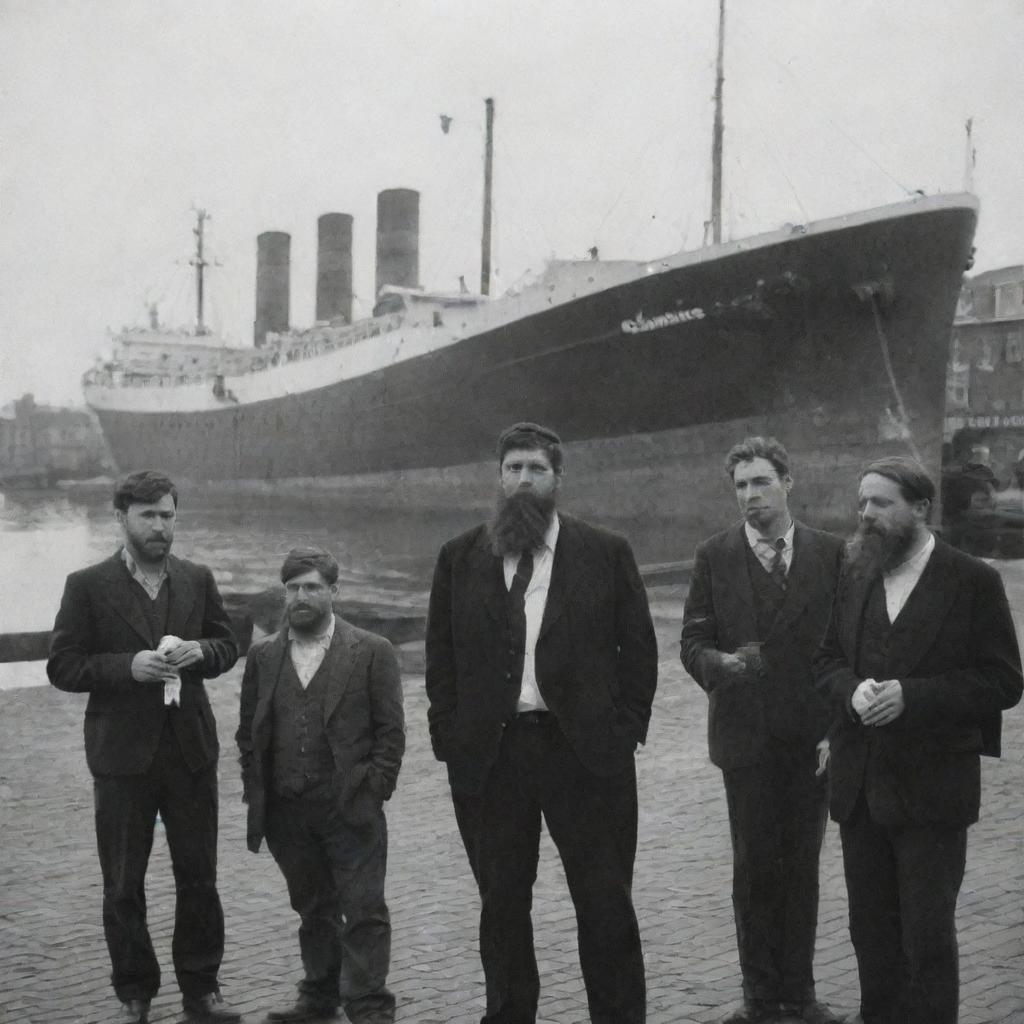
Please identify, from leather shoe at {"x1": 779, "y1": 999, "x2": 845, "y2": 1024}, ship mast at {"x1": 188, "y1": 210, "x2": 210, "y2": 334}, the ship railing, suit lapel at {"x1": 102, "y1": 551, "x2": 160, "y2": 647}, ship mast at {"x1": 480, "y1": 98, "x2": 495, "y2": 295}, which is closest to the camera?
leather shoe at {"x1": 779, "y1": 999, "x2": 845, "y2": 1024}

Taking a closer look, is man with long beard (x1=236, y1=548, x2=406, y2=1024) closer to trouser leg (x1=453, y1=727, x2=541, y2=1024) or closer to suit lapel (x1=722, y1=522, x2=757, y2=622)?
trouser leg (x1=453, y1=727, x2=541, y2=1024)

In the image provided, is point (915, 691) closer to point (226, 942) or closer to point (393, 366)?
point (226, 942)

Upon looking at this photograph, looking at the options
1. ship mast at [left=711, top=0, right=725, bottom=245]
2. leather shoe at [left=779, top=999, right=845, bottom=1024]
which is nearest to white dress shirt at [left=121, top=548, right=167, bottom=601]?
leather shoe at [left=779, top=999, right=845, bottom=1024]

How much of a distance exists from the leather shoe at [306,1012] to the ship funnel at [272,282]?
910 cm

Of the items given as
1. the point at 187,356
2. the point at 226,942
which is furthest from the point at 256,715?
the point at 187,356

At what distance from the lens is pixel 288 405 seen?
14.1 m

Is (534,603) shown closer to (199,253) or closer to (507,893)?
(507,893)

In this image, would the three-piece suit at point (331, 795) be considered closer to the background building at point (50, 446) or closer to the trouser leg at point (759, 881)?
the trouser leg at point (759, 881)

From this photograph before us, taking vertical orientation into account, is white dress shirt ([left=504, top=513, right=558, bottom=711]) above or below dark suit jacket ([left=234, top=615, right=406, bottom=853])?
above

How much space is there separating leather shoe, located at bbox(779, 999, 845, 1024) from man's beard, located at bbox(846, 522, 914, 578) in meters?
1.24

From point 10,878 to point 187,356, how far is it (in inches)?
344

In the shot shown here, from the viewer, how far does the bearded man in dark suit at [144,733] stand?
11.1 feet

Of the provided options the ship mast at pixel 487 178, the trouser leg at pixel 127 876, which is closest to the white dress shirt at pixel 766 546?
the trouser leg at pixel 127 876

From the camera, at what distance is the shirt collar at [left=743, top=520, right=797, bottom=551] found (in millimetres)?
3557
